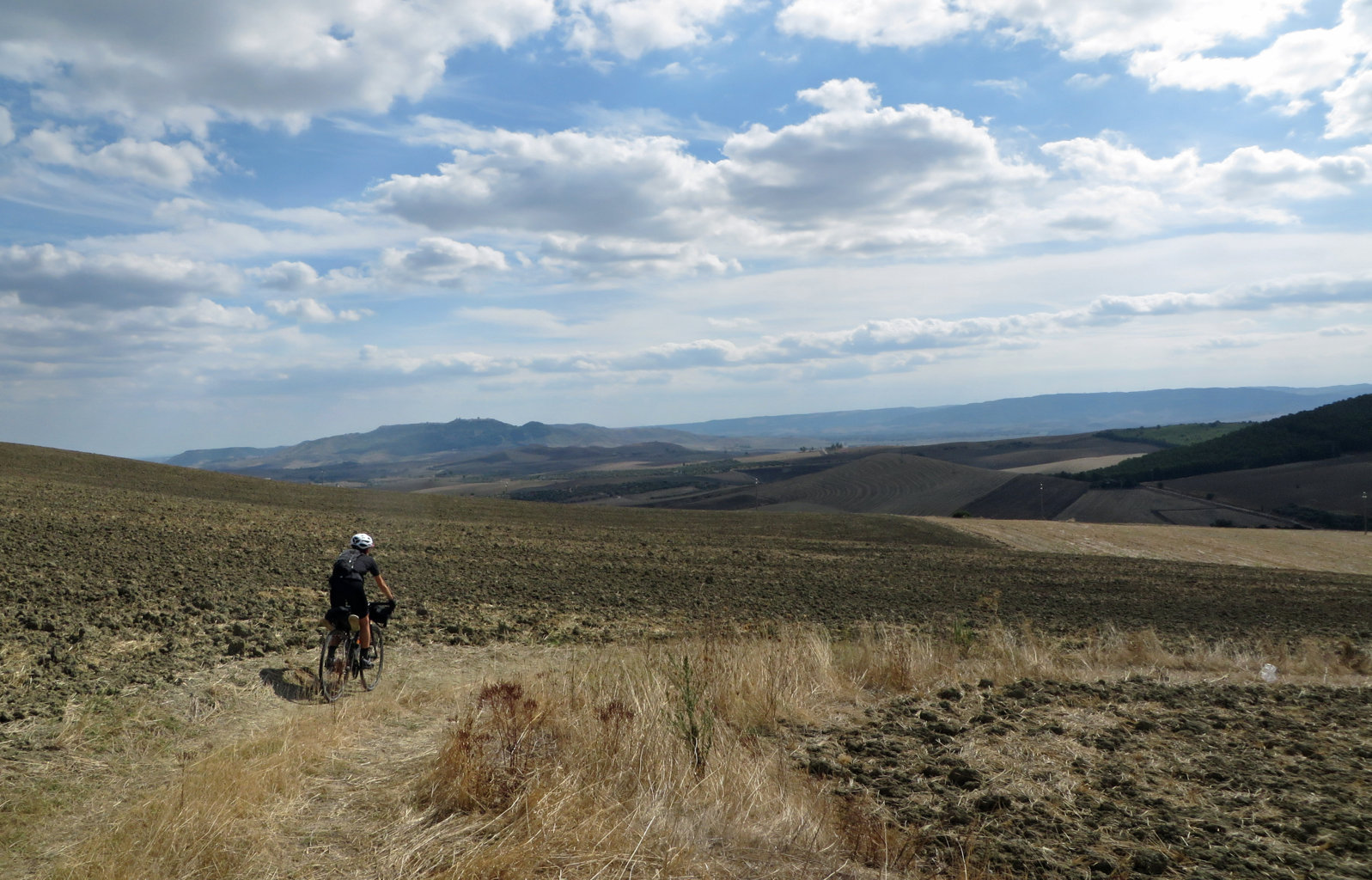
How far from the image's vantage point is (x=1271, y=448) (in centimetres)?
9412

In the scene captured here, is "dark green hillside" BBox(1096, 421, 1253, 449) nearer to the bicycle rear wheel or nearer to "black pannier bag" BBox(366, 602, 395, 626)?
"black pannier bag" BBox(366, 602, 395, 626)

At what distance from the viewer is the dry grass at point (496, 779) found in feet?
15.0

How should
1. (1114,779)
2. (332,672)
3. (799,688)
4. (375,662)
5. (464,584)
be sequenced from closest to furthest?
(1114,779) < (799,688) < (332,672) < (375,662) < (464,584)

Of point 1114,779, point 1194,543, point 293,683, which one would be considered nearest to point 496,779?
point 1114,779

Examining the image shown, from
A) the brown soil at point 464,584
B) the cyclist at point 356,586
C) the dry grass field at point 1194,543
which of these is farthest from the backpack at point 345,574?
the dry grass field at point 1194,543

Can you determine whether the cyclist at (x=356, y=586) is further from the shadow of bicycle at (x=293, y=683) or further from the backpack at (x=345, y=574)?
the shadow of bicycle at (x=293, y=683)

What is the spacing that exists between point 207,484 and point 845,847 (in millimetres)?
39312

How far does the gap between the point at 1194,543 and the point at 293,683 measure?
4691 centimetres

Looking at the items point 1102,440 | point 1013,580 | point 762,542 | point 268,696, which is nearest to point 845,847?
point 268,696

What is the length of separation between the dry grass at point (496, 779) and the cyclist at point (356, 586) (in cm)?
80

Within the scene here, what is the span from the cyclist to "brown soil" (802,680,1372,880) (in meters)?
5.59

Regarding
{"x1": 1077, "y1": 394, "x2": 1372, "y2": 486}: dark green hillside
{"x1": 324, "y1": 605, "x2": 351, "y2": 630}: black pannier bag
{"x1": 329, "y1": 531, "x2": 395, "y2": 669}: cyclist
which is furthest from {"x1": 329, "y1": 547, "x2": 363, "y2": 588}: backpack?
{"x1": 1077, "y1": 394, "x2": 1372, "y2": 486}: dark green hillside

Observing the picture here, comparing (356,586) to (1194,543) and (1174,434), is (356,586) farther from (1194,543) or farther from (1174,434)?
(1174,434)

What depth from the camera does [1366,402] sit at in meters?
97.5
